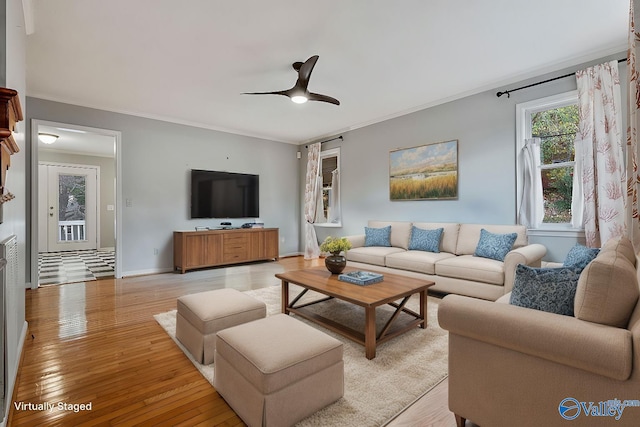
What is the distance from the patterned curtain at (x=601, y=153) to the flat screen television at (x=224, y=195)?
5.27 meters

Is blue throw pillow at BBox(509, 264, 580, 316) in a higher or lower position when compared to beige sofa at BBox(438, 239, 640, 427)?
higher

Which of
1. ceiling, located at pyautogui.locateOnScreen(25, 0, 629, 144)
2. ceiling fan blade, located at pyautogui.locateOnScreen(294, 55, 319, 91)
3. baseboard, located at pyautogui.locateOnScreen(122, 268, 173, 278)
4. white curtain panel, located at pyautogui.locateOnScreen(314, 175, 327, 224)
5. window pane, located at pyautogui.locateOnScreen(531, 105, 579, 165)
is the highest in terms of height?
ceiling, located at pyautogui.locateOnScreen(25, 0, 629, 144)

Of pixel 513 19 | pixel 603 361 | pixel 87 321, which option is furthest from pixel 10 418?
pixel 513 19

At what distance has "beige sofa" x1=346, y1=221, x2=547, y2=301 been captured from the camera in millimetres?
3141

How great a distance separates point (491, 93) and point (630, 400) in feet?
12.8

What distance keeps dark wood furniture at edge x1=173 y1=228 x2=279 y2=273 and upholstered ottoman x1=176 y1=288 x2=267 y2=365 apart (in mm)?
2878

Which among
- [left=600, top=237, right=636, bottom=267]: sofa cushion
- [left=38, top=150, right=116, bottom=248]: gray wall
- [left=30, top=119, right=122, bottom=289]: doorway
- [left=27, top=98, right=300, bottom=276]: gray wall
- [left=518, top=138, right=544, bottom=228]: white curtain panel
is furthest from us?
[left=38, top=150, right=116, bottom=248]: gray wall

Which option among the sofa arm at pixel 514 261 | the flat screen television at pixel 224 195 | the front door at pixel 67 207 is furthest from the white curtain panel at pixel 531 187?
the front door at pixel 67 207

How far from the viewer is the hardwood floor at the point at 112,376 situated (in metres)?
1.59

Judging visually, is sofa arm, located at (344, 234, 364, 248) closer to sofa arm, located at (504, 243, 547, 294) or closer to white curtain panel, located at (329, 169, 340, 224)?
white curtain panel, located at (329, 169, 340, 224)

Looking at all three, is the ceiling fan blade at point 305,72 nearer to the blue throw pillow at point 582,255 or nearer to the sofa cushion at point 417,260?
the sofa cushion at point 417,260

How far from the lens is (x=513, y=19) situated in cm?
263

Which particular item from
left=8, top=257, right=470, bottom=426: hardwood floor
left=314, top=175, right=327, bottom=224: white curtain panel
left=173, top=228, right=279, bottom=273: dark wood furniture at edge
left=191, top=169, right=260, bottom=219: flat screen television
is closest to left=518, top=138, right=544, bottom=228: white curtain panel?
left=8, top=257, right=470, bottom=426: hardwood floor

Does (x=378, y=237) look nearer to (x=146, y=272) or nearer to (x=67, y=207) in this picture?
(x=146, y=272)
